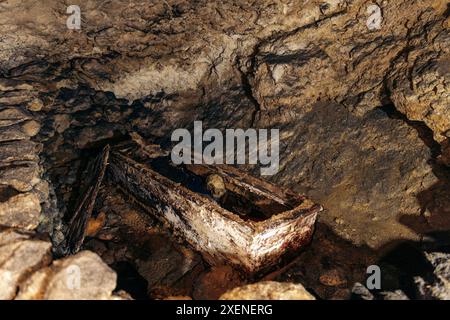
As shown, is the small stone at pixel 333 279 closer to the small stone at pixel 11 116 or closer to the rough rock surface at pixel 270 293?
the rough rock surface at pixel 270 293

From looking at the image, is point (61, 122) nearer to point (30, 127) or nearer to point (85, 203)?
point (30, 127)

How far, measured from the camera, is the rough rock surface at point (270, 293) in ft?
7.76

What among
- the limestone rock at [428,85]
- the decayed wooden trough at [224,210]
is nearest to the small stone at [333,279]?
the decayed wooden trough at [224,210]

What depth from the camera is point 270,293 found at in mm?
2393

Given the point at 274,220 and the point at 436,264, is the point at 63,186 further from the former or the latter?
the point at 436,264

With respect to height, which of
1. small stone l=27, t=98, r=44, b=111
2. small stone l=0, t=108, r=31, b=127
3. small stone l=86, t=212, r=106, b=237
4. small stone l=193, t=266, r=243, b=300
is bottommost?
small stone l=193, t=266, r=243, b=300

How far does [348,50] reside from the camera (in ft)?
15.0

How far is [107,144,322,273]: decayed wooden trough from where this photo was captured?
329cm

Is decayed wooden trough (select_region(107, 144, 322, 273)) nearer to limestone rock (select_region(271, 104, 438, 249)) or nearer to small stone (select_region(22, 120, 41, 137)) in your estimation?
limestone rock (select_region(271, 104, 438, 249))

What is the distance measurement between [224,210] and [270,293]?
1.14 m

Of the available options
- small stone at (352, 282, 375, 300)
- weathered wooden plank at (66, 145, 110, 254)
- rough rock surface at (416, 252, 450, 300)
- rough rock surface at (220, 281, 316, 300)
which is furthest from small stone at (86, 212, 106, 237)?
rough rock surface at (416, 252, 450, 300)

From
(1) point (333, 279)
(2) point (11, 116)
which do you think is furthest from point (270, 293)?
(2) point (11, 116)

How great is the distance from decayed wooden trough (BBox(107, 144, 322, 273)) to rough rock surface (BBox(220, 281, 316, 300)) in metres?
0.72

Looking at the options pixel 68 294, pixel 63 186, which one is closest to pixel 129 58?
pixel 63 186
